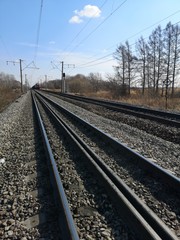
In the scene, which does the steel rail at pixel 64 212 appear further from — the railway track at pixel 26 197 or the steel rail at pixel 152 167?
the steel rail at pixel 152 167

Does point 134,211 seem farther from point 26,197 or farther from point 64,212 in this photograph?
point 26,197

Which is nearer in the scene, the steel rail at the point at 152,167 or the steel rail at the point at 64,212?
the steel rail at the point at 64,212

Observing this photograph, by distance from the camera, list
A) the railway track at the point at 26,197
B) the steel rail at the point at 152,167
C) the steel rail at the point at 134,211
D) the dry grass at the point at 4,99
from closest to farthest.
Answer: the steel rail at the point at 134,211
the railway track at the point at 26,197
the steel rail at the point at 152,167
the dry grass at the point at 4,99

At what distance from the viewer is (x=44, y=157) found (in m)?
8.34

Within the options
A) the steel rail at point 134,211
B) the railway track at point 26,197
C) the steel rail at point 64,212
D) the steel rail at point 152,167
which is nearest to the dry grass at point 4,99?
the railway track at point 26,197

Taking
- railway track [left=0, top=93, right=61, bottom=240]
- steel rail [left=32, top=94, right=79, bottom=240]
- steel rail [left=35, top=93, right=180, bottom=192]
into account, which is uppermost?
steel rail [left=35, top=93, right=180, bottom=192]

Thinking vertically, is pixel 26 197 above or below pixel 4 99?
below

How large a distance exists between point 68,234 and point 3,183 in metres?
3.08

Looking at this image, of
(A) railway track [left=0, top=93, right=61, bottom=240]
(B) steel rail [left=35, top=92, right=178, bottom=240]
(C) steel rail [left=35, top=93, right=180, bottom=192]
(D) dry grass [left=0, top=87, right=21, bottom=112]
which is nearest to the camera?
(B) steel rail [left=35, top=92, right=178, bottom=240]

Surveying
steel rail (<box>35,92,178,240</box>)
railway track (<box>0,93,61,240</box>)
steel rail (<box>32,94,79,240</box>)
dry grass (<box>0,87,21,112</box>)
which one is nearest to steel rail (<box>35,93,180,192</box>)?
steel rail (<box>35,92,178,240</box>)

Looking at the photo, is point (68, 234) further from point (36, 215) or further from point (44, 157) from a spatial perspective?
point (44, 157)

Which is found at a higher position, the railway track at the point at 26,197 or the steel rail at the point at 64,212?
the steel rail at the point at 64,212

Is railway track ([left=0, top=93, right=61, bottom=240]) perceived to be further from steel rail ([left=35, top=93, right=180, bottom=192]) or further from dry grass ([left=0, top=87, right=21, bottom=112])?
dry grass ([left=0, top=87, right=21, bottom=112])

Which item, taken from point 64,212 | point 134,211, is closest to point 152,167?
point 134,211
